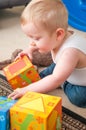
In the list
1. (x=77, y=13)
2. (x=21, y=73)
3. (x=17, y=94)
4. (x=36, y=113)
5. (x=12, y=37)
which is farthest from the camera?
(x=77, y=13)

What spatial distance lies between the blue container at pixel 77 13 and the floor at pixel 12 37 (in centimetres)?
11

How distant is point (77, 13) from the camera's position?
216cm

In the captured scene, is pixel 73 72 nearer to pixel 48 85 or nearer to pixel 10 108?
pixel 48 85

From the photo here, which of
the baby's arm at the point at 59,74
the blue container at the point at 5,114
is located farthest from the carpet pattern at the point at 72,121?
the blue container at the point at 5,114

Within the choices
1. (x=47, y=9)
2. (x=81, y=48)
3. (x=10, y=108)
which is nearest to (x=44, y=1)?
(x=47, y=9)

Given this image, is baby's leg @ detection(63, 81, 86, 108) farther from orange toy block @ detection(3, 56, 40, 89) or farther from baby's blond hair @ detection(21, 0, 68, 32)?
baby's blond hair @ detection(21, 0, 68, 32)

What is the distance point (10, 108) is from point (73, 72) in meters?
0.42

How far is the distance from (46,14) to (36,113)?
0.39 m

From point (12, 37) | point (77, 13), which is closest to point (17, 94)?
point (12, 37)

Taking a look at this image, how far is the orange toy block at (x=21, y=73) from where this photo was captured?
4.15 ft

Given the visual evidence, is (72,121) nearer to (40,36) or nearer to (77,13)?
(40,36)

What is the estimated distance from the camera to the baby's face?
1.13m

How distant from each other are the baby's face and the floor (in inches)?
10.5

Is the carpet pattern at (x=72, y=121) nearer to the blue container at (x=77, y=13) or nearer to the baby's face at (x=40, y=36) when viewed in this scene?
the baby's face at (x=40, y=36)
